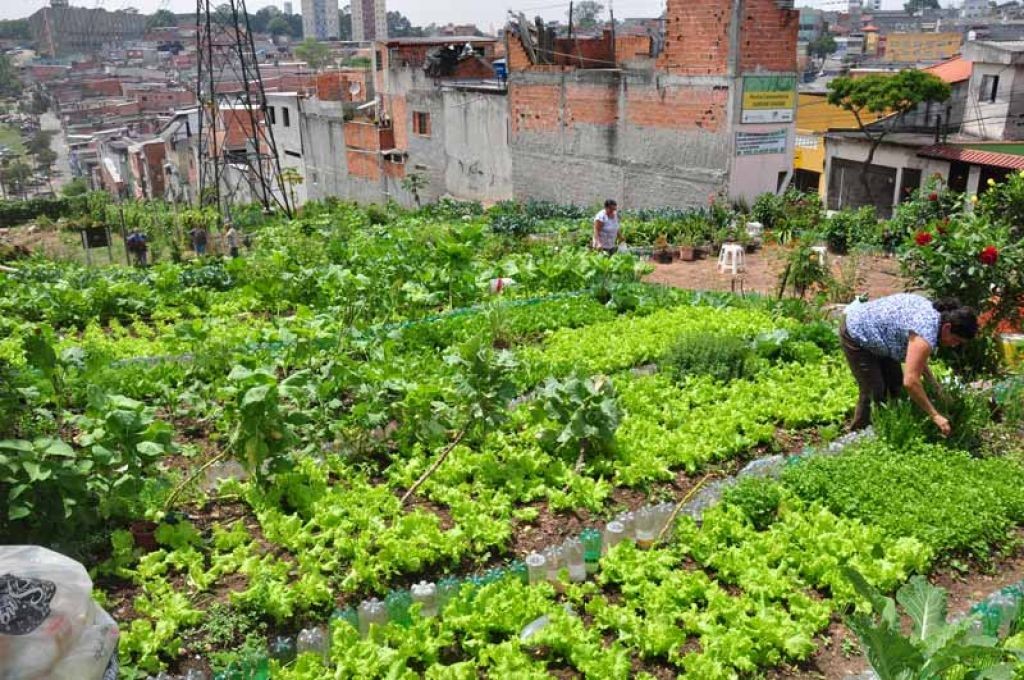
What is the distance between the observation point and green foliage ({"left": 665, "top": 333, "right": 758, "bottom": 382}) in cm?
805

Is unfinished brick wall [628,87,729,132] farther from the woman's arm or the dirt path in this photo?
the woman's arm

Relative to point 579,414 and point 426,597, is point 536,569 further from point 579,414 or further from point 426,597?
point 579,414

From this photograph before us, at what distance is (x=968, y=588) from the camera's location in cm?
505

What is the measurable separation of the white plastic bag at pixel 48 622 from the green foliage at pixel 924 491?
14.4ft

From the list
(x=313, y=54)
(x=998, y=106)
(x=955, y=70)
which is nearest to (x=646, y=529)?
(x=998, y=106)

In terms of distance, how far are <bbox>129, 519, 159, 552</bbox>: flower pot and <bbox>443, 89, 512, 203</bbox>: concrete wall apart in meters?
23.5

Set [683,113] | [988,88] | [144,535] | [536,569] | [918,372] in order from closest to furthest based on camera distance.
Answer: [536,569]
[144,535]
[918,372]
[683,113]
[988,88]

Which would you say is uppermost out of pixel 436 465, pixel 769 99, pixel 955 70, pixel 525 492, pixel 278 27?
pixel 278 27

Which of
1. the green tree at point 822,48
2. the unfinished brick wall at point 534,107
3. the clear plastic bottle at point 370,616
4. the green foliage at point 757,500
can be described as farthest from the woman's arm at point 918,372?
the green tree at point 822,48

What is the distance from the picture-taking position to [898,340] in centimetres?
613

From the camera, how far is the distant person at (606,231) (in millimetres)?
12648

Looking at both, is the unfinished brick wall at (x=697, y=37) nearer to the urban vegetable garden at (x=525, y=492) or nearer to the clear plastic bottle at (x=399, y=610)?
the urban vegetable garden at (x=525, y=492)

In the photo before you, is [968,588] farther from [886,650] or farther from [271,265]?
[271,265]

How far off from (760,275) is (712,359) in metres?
6.67
